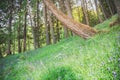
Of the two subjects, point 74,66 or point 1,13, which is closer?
point 74,66

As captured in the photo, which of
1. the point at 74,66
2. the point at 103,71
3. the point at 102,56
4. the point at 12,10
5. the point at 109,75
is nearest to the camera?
the point at 109,75

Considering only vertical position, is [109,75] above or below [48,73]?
above

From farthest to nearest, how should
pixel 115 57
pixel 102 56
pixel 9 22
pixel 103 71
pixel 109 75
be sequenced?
pixel 9 22
pixel 102 56
pixel 115 57
pixel 103 71
pixel 109 75

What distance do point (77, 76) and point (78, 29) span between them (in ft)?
22.2

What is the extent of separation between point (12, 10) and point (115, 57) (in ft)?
98.2

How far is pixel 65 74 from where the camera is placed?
5.37 meters

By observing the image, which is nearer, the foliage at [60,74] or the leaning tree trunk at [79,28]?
the foliage at [60,74]

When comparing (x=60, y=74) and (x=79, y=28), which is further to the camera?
(x=79, y=28)

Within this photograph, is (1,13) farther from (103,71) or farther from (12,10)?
(103,71)

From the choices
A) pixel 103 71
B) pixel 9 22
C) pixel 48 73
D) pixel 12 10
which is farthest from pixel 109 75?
pixel 12 10

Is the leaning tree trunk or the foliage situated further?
the leaning tree trunk

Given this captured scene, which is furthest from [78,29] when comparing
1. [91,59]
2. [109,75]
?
[109,75]

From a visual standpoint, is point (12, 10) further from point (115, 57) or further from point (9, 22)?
point (115, 57)

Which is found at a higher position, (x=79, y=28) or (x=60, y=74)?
(x=79, y=28)
